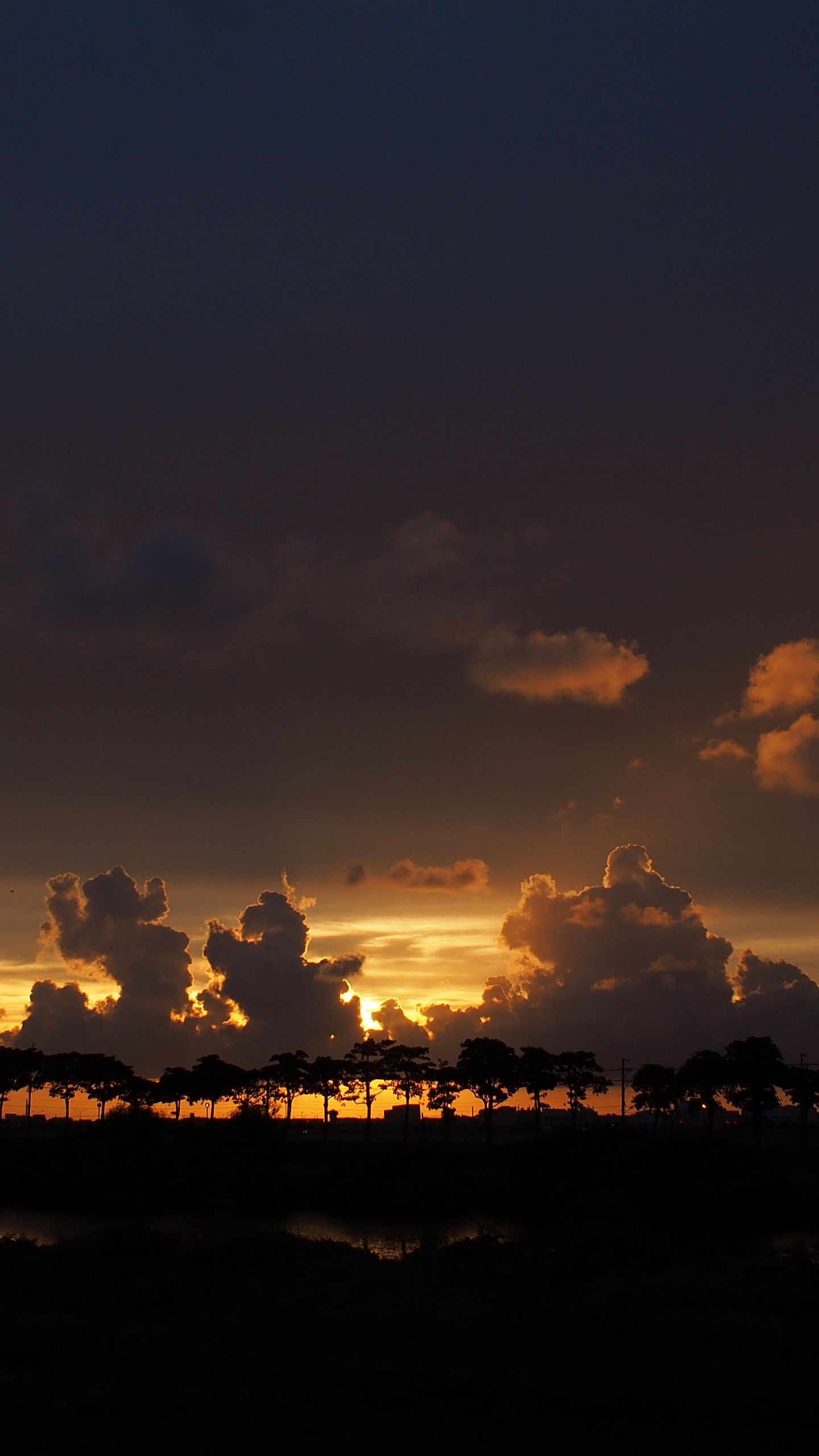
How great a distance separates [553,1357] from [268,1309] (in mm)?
9159

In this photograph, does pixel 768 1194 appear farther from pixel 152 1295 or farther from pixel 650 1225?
pixel 152 1295

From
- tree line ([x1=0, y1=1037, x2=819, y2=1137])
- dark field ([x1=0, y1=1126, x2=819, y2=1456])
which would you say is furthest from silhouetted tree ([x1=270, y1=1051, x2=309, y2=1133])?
dark field ([x1=0, y1=1126, x2=819, y2=1456])

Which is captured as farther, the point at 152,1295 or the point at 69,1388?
the point at 152,1295

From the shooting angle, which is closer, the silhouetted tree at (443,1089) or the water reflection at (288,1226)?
the water reflection at (288,1226)

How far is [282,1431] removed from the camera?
2080cm

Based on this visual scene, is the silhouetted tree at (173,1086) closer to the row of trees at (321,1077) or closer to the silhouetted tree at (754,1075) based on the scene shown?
the row of trees at (321,1077)

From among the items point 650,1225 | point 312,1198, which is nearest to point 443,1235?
point 650,1225

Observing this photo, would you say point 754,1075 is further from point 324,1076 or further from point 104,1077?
point 104,1077

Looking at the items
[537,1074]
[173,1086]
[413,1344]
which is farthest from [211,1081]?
[413,1344]

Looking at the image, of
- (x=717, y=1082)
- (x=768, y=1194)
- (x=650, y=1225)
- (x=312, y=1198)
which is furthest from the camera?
(x=717, y=1082)

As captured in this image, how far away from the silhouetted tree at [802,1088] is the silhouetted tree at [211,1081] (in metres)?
71.0

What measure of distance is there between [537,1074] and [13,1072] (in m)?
70.5

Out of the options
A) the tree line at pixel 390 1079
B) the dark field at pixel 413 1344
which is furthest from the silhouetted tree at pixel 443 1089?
the dark field at pixel 413 1344

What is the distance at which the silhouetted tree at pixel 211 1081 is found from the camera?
141 metres
